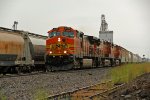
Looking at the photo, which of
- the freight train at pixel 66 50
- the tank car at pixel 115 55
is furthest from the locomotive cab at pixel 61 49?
the tank car at pixel 115 55

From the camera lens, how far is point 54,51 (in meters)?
27.5

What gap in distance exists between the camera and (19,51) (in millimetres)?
25203

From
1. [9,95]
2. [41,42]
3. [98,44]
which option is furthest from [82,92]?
[98,44]

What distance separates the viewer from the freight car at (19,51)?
74.7 ft

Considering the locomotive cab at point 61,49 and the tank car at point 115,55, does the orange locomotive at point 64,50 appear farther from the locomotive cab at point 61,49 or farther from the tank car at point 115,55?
the tank car at point 115,55

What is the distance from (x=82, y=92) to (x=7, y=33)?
40.4 ft

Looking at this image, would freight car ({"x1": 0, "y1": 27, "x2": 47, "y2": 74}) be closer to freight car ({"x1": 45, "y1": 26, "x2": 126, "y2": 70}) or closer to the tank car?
freight car ({"x1": 45, "y1": 26, "x2": 126, "y2": 70})

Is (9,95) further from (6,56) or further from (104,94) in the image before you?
(6,56)

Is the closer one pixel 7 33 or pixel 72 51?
pixel 7 33

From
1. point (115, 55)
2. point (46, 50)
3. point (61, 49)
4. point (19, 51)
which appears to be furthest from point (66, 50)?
point (115, 55)

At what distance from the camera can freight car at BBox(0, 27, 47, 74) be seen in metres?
22.8

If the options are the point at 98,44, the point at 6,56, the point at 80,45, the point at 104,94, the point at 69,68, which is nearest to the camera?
the point at 104,94

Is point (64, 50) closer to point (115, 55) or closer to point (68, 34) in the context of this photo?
point (68, 34)

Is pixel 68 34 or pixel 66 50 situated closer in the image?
pixel 66 50
